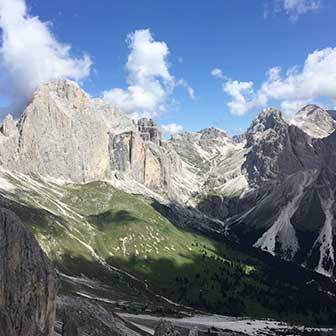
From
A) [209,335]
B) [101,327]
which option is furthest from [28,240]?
[209,335]

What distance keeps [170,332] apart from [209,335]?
93.4 metres

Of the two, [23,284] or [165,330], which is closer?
[23,284]

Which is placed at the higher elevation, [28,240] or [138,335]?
[28,240]

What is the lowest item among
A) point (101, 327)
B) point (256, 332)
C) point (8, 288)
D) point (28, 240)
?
point (256, 332)

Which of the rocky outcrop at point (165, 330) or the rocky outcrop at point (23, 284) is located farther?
the rocky outcrop at point (165, 330)

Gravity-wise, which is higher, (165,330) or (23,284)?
(23,284)

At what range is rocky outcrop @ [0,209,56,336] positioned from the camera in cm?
3747

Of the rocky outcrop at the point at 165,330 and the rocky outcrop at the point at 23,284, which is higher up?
the rocky outcrop at the point at 23,284

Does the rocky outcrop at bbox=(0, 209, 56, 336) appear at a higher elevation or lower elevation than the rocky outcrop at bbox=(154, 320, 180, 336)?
higher

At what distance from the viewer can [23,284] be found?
3828 centimetres

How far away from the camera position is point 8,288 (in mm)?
37812

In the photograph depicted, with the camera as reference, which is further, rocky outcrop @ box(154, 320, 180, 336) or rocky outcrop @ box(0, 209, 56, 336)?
rocky outcrop @ box(154, 320, 180, 336)

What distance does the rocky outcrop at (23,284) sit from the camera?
123 ft

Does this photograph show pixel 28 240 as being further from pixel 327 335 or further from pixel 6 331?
pixel 327 335
